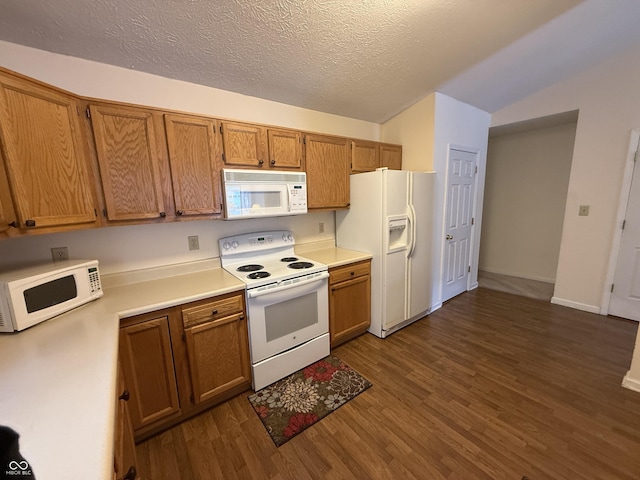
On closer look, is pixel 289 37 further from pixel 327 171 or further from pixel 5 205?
pixel 5 205

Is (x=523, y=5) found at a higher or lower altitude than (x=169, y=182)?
higher

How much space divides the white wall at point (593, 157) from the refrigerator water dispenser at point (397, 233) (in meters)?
2.26

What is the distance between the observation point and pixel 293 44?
1868mm

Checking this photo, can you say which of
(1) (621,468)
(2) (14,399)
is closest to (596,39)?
(1) (621,468)

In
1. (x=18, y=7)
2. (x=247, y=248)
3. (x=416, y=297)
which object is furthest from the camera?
(x=416, y=297)

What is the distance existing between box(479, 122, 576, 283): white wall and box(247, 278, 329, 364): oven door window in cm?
398

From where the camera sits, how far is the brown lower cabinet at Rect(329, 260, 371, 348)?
7.94ft

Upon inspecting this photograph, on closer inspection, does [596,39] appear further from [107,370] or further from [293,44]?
[107,370]

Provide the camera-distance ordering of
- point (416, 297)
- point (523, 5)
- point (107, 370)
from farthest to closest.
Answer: point (416, 297) < point (523, 5) < point (107, 370)

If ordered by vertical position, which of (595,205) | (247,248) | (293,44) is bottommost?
(247,248)

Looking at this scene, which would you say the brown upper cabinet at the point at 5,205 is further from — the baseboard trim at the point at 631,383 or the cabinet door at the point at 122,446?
the baseboard trim at the point at 631,383

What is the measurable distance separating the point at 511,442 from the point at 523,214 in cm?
392

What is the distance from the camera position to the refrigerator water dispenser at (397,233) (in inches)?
100

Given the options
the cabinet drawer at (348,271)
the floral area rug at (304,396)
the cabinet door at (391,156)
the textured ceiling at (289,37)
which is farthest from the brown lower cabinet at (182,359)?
the cabinet door at (391,156)
